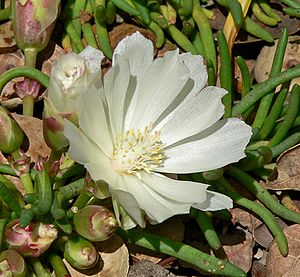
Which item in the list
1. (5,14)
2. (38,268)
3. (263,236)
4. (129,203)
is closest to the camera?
(129,203)

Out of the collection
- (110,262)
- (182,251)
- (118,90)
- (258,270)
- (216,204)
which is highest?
(118,90)

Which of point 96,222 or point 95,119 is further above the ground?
point 95,119

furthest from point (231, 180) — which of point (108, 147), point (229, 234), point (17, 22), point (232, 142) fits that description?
point (17, 22)

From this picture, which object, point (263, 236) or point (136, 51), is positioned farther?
point (263, 236)

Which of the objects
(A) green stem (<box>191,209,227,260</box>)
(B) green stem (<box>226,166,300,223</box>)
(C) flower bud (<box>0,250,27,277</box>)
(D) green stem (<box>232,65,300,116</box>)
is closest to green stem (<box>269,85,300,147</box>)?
(D) green stem (<box>232,65,300,116</box>)

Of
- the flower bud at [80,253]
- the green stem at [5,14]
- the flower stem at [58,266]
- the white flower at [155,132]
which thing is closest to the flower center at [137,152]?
the white flower at [155,132]

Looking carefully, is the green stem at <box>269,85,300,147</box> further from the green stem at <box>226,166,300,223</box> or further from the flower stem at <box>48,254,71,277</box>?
the flower stem at <box>48,254,71,277</box>

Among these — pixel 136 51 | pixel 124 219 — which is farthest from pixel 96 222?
pixel 136 51

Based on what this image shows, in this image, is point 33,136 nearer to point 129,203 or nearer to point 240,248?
point 129,203
